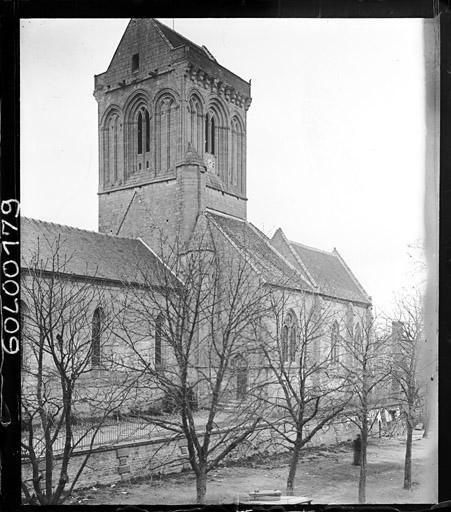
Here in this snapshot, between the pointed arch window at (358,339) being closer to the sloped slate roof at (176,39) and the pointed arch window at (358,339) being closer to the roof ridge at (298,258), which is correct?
the roof ridge at (298,258)

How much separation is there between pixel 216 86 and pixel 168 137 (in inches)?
15.1

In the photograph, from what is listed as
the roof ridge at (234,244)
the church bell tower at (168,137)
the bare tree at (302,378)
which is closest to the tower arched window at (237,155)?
the church bell tower at (168,137)

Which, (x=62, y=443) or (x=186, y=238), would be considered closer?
(x=62, y=443)

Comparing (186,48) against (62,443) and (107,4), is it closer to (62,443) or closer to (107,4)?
(107,4)

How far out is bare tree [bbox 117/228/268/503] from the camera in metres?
3.32

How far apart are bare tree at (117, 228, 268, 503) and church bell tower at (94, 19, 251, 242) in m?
0.25

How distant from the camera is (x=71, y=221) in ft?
10.8

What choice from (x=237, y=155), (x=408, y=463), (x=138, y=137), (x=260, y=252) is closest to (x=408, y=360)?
(x=408, y=463)

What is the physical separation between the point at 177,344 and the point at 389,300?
1.17 m

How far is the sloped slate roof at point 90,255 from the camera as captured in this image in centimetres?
318

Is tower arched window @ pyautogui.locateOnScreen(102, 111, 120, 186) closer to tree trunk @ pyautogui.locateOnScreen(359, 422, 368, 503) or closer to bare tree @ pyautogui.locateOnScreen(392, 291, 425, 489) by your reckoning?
bare tree @ pyautogui.locateOnScreen(392, 291, 425, 489)

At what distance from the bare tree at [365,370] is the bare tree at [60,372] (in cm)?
124

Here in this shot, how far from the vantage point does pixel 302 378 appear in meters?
3.29

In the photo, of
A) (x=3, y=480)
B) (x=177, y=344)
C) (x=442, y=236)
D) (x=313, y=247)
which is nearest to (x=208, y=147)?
(x=313, y=247)
